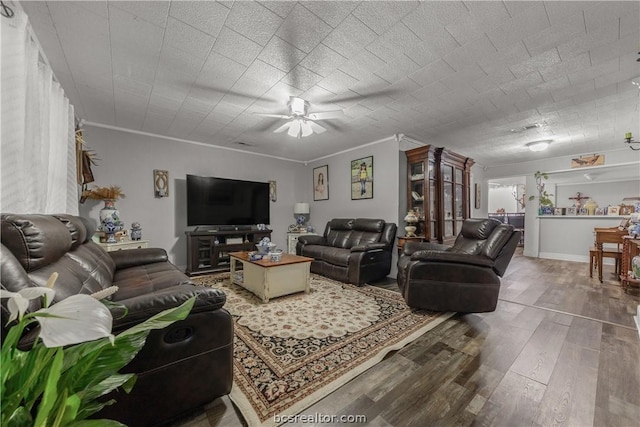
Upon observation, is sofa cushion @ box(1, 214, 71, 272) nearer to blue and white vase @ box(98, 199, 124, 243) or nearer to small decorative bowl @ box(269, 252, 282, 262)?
small decorative bowl @ box(269, 252, 282, 262)

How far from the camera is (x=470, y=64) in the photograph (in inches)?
86.0

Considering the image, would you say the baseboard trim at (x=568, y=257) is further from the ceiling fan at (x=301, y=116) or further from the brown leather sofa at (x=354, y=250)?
the ceiling fan at (x=301, y=116)

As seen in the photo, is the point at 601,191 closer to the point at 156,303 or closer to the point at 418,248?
the point at 418,248

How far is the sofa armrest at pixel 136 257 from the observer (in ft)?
8.35

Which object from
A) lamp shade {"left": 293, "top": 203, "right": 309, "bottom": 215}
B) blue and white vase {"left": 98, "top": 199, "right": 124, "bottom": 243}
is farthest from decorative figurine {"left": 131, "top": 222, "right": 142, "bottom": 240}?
lamp shade {"left": 293, "top": 203, "right": 309, "bottom": 215}

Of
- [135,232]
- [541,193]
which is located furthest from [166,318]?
[541,193]

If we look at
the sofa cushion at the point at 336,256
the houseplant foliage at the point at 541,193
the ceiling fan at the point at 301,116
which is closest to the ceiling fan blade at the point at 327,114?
the ceiling fan at the point at 301,116

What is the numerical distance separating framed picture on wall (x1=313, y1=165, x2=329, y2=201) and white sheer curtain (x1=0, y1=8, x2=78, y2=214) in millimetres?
3966

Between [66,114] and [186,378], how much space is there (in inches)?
117

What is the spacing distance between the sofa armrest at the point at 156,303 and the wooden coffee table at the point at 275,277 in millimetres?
1549

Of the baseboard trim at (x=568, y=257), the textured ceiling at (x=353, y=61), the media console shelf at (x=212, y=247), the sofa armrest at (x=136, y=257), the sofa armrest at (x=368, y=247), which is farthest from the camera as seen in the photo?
the baseboard trim at (x=568, y=257)

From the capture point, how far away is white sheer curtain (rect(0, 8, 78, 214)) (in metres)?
1.48

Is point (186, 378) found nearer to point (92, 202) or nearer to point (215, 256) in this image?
point (215, 256)

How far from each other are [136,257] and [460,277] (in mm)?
3293
